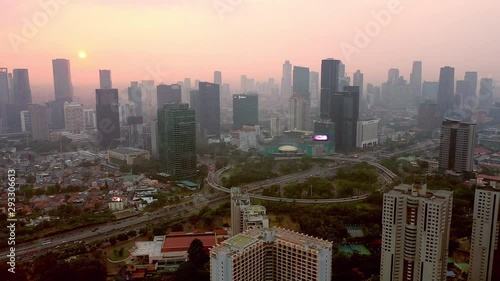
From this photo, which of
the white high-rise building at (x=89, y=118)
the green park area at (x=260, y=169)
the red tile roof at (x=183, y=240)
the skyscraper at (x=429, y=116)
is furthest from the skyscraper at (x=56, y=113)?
the skyscraper at (x=429, y=116)

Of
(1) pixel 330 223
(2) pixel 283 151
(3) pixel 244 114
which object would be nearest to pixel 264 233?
(1) pixel 330 223

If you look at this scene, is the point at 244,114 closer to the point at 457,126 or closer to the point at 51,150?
the point at 51,150

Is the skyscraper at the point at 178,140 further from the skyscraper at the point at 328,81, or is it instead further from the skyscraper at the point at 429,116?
the skyscraper at the point at 429,116

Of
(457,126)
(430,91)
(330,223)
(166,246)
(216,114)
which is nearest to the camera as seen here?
(166,246)

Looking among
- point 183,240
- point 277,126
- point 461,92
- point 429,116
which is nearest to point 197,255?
point 183,240

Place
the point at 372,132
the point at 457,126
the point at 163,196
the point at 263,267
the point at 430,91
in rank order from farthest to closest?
the point at 430,91, the point at 372,132, the point at 457,126, the point at 163,196, the point at 263,267

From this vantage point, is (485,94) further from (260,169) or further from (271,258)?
(271,258)

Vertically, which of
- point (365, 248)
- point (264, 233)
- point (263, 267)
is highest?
point (264, 233)
